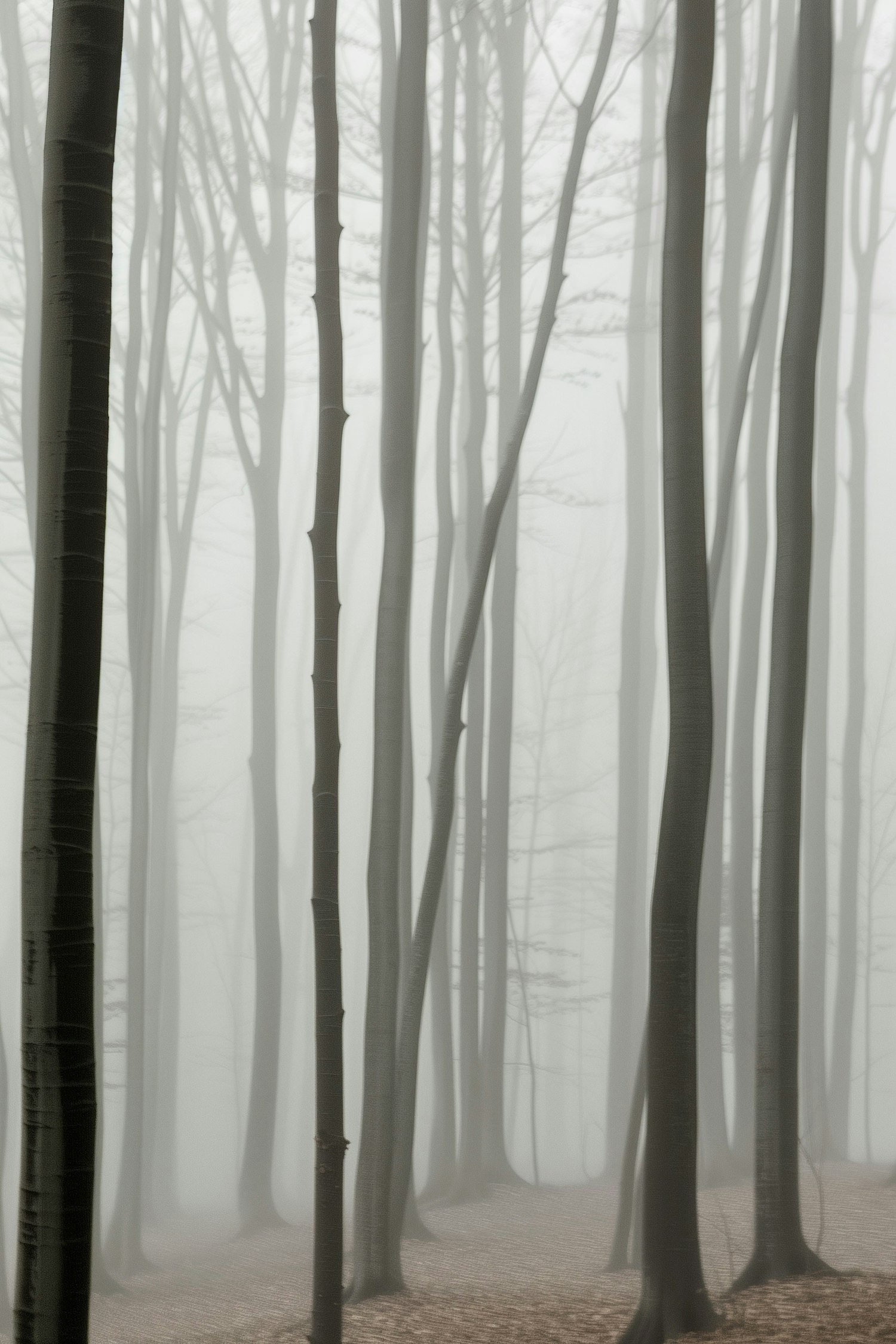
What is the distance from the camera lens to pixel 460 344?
319 inches

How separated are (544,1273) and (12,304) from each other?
6.24 m

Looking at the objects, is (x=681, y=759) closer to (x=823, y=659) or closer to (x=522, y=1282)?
(x=522, y=1282)

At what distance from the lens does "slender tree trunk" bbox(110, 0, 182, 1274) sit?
6.28 m

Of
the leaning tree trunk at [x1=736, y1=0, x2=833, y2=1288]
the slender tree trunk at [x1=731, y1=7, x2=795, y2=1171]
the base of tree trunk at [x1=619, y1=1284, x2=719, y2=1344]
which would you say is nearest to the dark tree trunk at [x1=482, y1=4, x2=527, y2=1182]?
the slender tree trunk at [x1=731, y1=7, x2=795, y2=1171]

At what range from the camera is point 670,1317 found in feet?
12.1

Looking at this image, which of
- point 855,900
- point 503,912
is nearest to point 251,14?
point 503,912

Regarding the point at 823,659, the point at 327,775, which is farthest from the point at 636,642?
Result: the point at 327,775

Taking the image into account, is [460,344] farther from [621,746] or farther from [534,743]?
[534,743]

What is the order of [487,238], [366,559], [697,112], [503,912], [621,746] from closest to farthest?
[697,112], [503,912], [487,238], [621,746], [366,559]

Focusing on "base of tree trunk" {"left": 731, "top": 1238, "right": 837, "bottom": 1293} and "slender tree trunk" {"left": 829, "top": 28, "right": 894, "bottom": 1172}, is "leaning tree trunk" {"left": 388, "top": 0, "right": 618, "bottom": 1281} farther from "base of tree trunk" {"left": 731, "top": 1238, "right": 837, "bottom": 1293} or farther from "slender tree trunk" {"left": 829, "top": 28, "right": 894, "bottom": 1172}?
"slender tree trunk" {"left": 829, "top": 28, "right": 894, "bottom": 1172}

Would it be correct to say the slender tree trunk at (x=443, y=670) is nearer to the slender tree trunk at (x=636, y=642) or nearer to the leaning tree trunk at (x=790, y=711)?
the slender tree trunk at (x=636, y=642)

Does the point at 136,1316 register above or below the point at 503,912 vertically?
below

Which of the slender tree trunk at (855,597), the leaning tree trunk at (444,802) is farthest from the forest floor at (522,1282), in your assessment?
the slender tree trunk at (855,597)

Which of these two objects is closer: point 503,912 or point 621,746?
point 503,912
